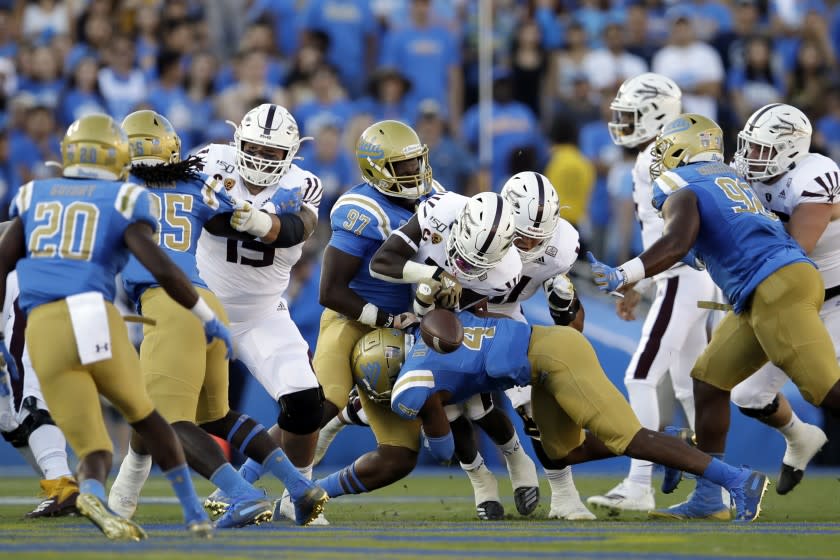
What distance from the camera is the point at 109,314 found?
18.0 ft

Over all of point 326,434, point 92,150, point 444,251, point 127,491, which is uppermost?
point 92,150

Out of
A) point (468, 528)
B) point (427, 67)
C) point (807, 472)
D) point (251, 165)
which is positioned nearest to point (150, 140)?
point (251, 165)

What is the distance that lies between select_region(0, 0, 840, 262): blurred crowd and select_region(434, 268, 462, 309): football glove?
5.62 m

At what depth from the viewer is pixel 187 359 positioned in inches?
244

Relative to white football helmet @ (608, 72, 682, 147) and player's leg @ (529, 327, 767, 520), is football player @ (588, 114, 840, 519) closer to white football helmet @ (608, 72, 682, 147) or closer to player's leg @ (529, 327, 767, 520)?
player's leg @ (529, 327, 767, 520)

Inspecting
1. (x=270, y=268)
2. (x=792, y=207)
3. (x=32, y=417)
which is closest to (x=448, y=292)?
(x=270, y=268)

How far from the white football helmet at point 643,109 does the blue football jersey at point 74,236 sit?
150 inches

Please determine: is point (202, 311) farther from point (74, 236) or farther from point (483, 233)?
point (483, 233)

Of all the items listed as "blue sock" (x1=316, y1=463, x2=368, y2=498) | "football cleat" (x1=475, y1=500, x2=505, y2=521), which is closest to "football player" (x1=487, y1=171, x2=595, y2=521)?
"football cleat" (x1=475, y1=500, x2=505, y2=521)

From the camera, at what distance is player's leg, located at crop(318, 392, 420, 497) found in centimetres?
683

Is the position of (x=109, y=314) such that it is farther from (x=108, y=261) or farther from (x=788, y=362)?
(x=788, y=362)

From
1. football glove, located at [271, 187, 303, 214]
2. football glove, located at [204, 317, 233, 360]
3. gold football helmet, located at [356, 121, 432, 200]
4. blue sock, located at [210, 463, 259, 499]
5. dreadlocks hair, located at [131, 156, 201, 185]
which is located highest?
dreadlocks hair, located at [131, 156, 201, 185]

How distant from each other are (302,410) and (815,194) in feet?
9.05

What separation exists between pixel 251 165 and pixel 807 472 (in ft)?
17.4
